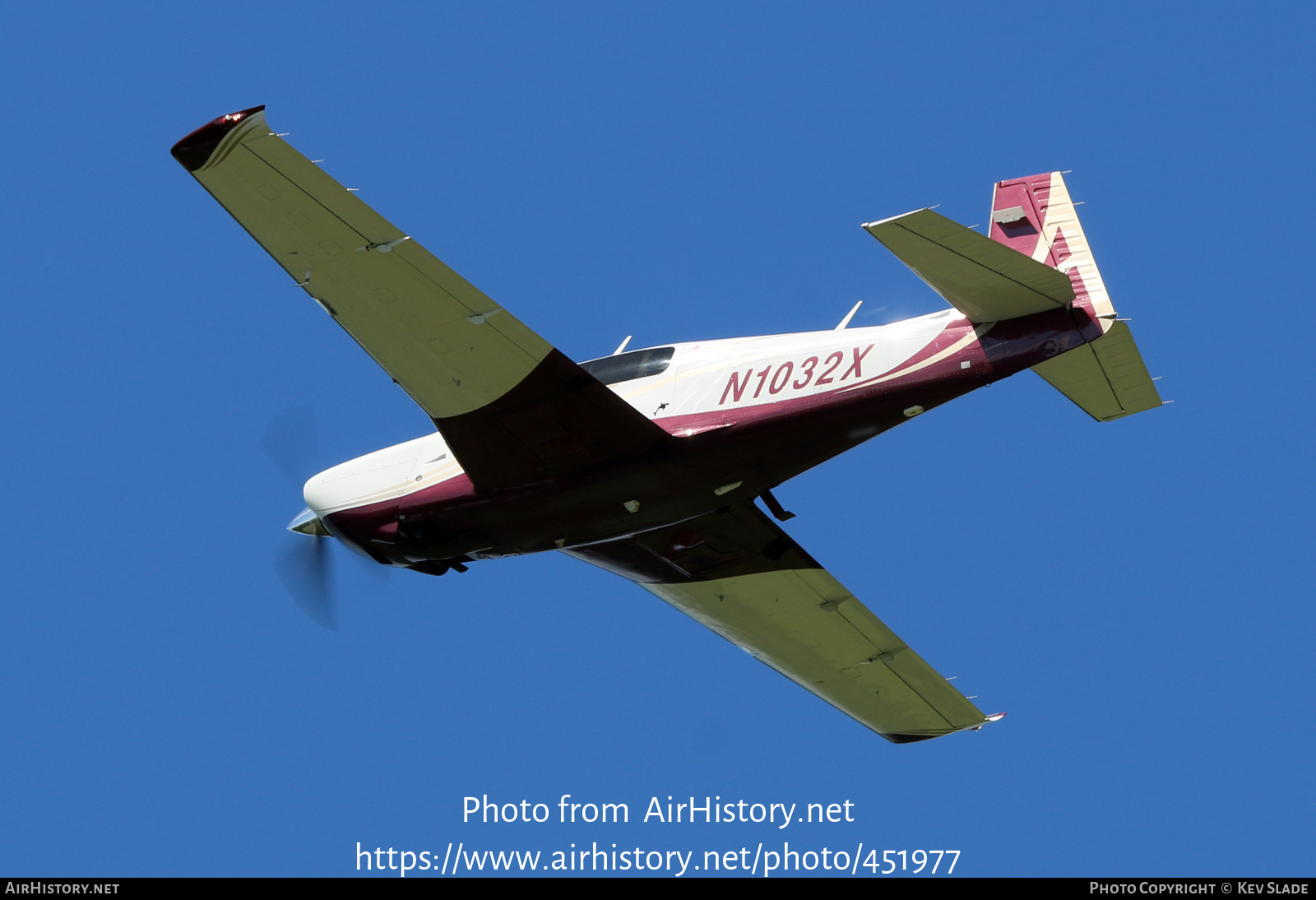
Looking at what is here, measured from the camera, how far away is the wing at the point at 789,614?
53.1ft

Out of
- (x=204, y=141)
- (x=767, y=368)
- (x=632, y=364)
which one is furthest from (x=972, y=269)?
(x=204, y=141)

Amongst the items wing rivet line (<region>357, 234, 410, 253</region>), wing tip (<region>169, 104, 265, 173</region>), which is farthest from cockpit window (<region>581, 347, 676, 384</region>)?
wing tip (<region>169, 104, 265, 173</region>)

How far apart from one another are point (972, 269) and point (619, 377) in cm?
379

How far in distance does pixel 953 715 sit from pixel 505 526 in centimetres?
681

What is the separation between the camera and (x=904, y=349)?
43.5 feet

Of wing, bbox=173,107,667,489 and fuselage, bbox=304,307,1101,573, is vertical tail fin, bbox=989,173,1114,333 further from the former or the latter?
wing, bbox=173,107,667,489

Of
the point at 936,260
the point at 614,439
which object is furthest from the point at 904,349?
the point at 614,439

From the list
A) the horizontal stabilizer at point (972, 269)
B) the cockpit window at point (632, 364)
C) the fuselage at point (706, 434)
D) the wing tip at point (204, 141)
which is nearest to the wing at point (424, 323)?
the wing tip at point (204, 141)

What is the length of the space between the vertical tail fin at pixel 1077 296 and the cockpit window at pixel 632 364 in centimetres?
348

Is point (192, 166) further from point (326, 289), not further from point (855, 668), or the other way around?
point (855, 668)

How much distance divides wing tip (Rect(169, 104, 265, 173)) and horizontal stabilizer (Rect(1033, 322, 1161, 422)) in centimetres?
736

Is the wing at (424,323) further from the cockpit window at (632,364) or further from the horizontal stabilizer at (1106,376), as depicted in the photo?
the horizontal stabilizer at (1106,376)

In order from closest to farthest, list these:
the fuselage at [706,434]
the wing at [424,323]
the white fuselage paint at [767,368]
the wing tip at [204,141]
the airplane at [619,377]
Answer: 1. the wing tip at [204,141]
2. the wing at [424,323]
3. the airplane at [619,377]
4. the fuselage at [706,434]
5. the white fuselage paint at [767,368]

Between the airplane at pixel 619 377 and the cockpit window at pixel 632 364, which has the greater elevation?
the cockpit window at pixel 632 364
